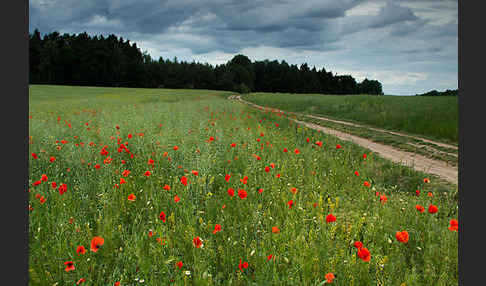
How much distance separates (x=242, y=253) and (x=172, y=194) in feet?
4.36

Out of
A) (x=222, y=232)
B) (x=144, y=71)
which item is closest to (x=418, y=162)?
(x=222, y=232)

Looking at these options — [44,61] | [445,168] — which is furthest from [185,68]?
[445,168]

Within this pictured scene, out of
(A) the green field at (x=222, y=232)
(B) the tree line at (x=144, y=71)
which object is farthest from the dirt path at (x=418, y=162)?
(B) the tree line at (x=144, y=71)

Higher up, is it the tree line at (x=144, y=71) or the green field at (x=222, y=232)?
the tree line at (x=144, y=71)

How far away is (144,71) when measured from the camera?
3046 inches

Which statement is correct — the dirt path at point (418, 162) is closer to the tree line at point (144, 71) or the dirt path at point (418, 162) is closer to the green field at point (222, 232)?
the green field at point (222, 232)

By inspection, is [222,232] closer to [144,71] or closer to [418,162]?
[418,162]

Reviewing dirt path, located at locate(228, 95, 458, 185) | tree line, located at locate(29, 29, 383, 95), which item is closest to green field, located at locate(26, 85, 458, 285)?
dirt path, located at locate(228, 95, 458, 185)

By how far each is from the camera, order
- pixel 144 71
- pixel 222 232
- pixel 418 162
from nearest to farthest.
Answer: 1. pixel 222 232
2. pixel 418 162
3. pixel 144 71

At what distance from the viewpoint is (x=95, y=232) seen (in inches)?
113

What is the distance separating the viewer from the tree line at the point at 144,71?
63.3m

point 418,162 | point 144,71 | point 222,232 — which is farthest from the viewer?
point 144,71
